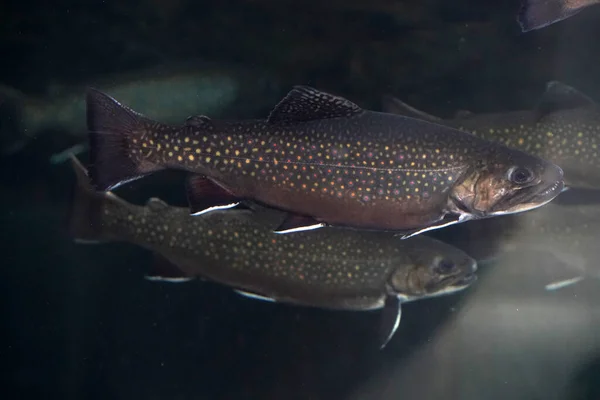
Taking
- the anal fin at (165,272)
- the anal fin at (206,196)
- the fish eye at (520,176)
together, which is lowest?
the anal fin at (165,272)

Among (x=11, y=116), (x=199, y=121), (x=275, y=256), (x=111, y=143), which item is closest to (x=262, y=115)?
(x=275, y=256)

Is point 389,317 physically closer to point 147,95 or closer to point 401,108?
point 401,108

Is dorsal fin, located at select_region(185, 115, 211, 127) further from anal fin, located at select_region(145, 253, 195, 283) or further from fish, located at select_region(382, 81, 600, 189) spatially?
fish, located at select_region(382, 81, 600, 189)

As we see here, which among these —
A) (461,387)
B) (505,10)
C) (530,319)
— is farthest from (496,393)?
(505,10)

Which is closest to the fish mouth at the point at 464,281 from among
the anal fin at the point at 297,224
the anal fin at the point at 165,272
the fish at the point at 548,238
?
the fish at the point at 548,238

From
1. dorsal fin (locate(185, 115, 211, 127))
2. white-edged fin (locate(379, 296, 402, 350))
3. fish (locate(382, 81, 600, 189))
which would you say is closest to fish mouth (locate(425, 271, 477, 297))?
white-edged fin (locate(379, 296, 402, 350))

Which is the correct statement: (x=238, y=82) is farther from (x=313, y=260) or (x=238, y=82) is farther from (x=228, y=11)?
(x=313, y=260)

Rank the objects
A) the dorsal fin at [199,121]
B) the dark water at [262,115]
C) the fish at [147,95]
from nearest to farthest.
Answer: the dorsal fin at [199,121], the dark water at [262,115], the fish at [147,95]

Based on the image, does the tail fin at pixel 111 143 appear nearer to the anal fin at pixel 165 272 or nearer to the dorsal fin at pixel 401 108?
the anal fin at pixel 165 272
